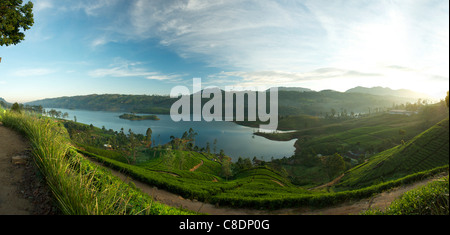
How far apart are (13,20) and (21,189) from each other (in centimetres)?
1148

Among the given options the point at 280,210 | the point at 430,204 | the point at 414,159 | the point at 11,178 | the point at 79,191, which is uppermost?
the point at 79,191

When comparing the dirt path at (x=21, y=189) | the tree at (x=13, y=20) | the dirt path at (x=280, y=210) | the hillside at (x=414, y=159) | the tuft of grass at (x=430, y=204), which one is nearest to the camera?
the dirt path at (x=21, y=189)

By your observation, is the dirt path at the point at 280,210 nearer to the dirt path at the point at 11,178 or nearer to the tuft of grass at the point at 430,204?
the tuft of grass at the point at 430,204

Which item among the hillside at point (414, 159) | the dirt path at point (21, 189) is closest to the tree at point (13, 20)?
the dirt path at point (21, 189)

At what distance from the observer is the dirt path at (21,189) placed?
3457mm

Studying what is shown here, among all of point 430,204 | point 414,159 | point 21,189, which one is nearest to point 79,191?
point 21,189

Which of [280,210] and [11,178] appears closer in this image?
[11,178]

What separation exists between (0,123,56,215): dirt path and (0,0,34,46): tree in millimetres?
8475

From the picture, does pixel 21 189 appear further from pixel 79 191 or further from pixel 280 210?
pixel 280 210

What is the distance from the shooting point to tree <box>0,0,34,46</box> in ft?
31.1

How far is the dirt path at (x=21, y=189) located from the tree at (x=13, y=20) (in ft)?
27.8

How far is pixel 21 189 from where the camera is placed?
397 centimetres
